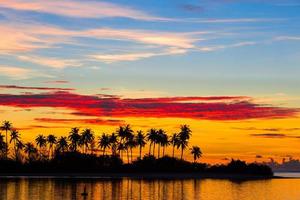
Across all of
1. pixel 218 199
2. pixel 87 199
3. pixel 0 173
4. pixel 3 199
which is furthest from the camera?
pixel 0 173

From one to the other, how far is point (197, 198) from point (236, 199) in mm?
7275

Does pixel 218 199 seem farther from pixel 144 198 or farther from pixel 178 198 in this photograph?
pixel 144 198

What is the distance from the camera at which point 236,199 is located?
340ft

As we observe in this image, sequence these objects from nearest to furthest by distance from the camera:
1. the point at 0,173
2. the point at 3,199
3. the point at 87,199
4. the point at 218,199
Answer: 1. the point at 3,199
2. the point at 87,199
3. the point at 218,199
4. the point at 0,173

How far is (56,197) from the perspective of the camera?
305 ft

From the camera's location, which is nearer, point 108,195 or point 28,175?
point 108,195

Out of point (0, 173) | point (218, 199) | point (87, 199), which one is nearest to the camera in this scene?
point (87, 199)

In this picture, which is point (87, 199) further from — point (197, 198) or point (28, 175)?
point (28, 175)

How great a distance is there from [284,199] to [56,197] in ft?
141

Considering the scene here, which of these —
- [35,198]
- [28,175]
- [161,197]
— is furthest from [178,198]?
[28,175]

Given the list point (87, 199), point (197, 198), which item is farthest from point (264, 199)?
point (87, 199)

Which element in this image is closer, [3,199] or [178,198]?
[3,199]

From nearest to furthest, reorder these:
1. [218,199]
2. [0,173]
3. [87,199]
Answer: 1. [87,199]
2. [218,199]
3. [0,173]

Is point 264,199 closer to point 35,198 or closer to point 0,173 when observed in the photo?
point 35,198
